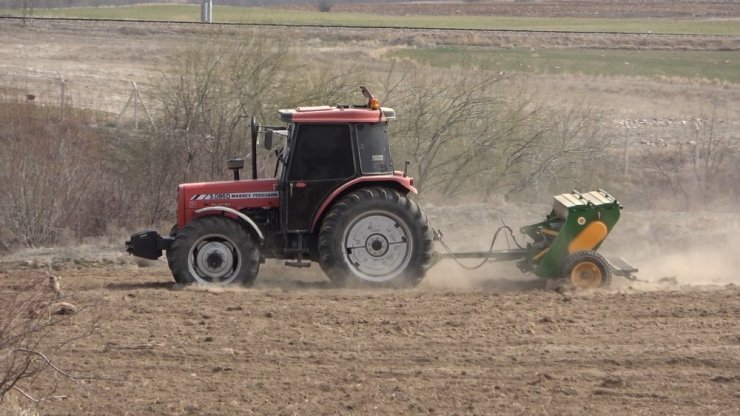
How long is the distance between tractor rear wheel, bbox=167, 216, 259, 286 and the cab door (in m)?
0.52

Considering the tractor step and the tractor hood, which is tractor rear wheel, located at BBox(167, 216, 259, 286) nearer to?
the tractor hood

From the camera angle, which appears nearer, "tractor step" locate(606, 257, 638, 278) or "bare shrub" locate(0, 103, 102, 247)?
"tractor step" locate(606, 257, 638, 278)

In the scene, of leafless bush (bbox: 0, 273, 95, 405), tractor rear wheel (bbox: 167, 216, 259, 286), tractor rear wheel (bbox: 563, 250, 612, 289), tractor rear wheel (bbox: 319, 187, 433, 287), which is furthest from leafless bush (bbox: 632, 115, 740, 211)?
leafless bush (bbox: 0, 273, 95, 405)

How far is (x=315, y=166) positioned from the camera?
466 inches

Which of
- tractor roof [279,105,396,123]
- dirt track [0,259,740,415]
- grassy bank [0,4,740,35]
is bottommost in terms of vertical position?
dirt track [0,259,740,415]

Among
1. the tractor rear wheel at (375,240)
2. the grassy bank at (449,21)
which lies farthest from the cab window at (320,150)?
the grassy bank at (449,21)

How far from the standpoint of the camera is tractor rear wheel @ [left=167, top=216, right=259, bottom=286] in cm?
1178

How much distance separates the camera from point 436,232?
12.6 m

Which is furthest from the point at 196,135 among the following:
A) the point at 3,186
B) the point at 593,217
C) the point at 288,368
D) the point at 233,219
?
the point at 288,368

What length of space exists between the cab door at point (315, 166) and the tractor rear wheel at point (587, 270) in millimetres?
2414

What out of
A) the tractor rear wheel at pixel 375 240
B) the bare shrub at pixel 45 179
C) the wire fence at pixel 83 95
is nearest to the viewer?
the tractor rear wheel at pixel 375 240

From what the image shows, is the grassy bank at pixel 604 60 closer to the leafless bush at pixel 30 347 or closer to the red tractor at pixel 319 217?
the red tractor at pixel 319 217

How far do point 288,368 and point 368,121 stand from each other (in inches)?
140

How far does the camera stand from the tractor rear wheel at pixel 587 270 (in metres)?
11.8
